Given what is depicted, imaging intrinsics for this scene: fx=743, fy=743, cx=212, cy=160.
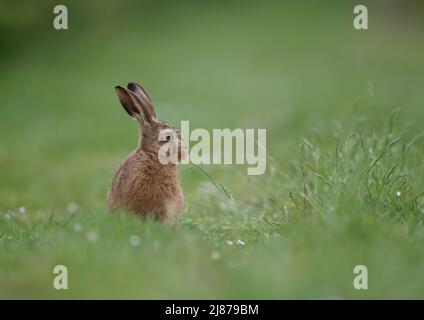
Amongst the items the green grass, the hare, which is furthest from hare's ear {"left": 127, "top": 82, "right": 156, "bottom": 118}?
the green grass

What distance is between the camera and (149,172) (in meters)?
5.82

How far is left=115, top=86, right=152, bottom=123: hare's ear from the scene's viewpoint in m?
5.92

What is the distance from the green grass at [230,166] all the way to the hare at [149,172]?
0.75 feet

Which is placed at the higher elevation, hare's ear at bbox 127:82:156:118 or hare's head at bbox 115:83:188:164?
hare's ear at bbox 127:82:156:118

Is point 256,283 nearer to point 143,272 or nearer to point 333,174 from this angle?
point 143,272

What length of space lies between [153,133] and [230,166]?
351 cm

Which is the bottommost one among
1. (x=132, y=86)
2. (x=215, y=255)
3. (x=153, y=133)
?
(x=215, y=255)

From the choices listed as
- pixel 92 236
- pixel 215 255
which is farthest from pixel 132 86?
pixel 215 255

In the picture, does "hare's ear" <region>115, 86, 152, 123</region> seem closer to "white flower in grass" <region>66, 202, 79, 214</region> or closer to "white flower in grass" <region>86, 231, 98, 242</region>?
"white flower in grass" <region>86, 231, 98, 242</region>

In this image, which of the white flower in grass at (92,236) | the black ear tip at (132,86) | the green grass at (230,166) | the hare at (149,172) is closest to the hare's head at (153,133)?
the hare at (149,172)

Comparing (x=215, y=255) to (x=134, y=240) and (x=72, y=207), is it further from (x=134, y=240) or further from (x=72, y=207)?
(x=72, y=207)

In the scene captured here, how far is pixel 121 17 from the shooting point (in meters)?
22.6

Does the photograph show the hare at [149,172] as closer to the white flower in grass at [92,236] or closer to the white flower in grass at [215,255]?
the white flower in grass at [92,236]

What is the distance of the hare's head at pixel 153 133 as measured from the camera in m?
5.91
